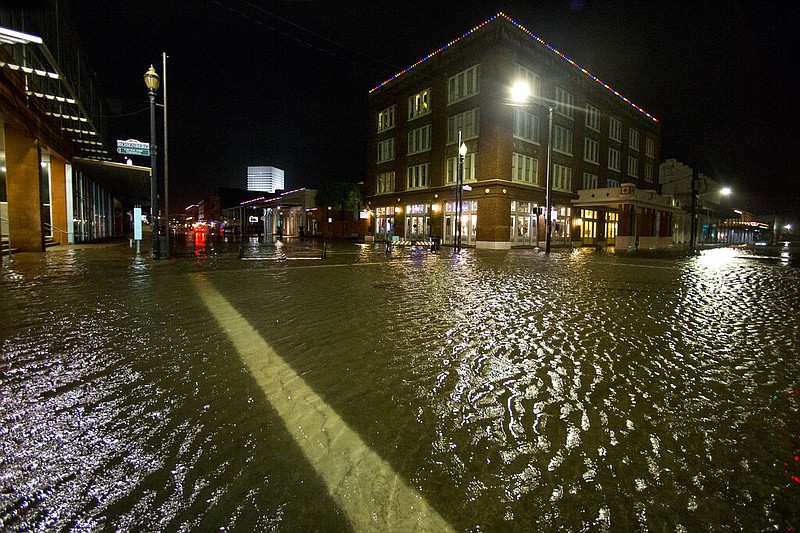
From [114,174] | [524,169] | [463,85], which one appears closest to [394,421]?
[114,174]

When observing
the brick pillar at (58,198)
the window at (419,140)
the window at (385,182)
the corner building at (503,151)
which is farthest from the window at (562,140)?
the brick pillar at (58,198)

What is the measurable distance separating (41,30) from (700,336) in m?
23.7

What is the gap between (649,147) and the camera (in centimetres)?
5303

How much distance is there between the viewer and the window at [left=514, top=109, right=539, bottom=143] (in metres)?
33.6

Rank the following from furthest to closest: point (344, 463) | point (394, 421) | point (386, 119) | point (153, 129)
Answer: point (386, 119), point (153, 129), point (394, 421), point (344, 463)

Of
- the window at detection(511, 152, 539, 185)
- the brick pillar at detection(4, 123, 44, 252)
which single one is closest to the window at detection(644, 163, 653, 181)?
the window at detection(511, 152, 539, 185)

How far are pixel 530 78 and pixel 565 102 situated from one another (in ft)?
21.1

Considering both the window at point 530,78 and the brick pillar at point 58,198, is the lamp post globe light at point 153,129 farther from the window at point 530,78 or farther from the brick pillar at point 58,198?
the window at point 530,78

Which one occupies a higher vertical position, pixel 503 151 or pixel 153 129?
pixel 503 151

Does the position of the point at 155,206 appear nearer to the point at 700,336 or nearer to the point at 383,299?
the point at 383,299

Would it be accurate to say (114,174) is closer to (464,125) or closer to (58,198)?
(58,198)

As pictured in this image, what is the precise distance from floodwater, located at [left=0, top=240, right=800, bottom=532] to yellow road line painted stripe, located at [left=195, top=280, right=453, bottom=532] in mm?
13

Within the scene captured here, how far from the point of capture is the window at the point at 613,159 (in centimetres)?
4538

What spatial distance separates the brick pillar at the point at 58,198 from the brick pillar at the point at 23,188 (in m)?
5.06
